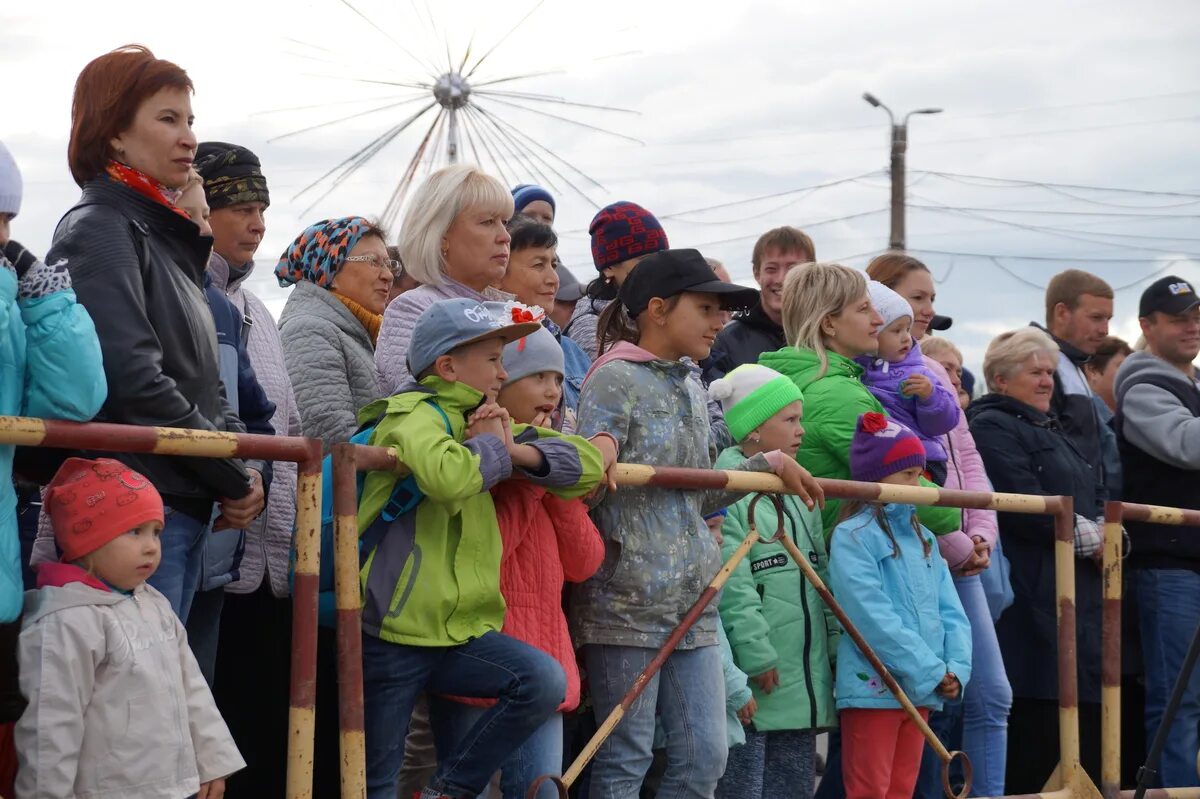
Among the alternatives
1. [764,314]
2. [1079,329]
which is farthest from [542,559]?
[1079,329]

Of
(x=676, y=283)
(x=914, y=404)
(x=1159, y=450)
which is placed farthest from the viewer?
(x=1159, y=450)

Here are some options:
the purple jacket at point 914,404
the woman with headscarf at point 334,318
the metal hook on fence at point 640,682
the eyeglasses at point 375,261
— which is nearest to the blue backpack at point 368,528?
the woman with headscarf at point 334,318

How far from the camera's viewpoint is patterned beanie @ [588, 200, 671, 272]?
19.4ft

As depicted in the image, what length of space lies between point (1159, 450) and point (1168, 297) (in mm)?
865

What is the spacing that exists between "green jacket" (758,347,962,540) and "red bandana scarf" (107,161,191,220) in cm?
245

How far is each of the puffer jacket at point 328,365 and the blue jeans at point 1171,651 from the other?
151 inches

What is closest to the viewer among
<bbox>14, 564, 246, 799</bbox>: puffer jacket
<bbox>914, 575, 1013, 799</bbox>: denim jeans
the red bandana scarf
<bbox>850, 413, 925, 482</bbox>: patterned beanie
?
<bbox>14, 564, 246, 799</bbox>: puffer jacket

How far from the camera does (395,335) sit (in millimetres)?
4812

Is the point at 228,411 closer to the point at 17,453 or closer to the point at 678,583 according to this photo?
the point at 17,453

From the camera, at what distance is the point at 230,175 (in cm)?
489

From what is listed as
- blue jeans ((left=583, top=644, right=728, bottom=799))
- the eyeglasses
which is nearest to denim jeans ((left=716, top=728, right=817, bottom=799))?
blue jeans ((left=583, top=644, right=728, bottom=799))

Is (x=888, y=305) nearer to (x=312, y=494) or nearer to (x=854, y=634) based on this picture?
(x=854, y=634)

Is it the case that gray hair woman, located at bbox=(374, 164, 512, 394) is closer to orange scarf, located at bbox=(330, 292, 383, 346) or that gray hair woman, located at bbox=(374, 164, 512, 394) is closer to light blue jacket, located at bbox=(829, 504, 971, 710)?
orange scarf, located at bbox=(330, 292, 383, 346)

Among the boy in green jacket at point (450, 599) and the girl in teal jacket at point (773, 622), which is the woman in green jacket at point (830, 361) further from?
the boy in green jacket at point (450, 599)
